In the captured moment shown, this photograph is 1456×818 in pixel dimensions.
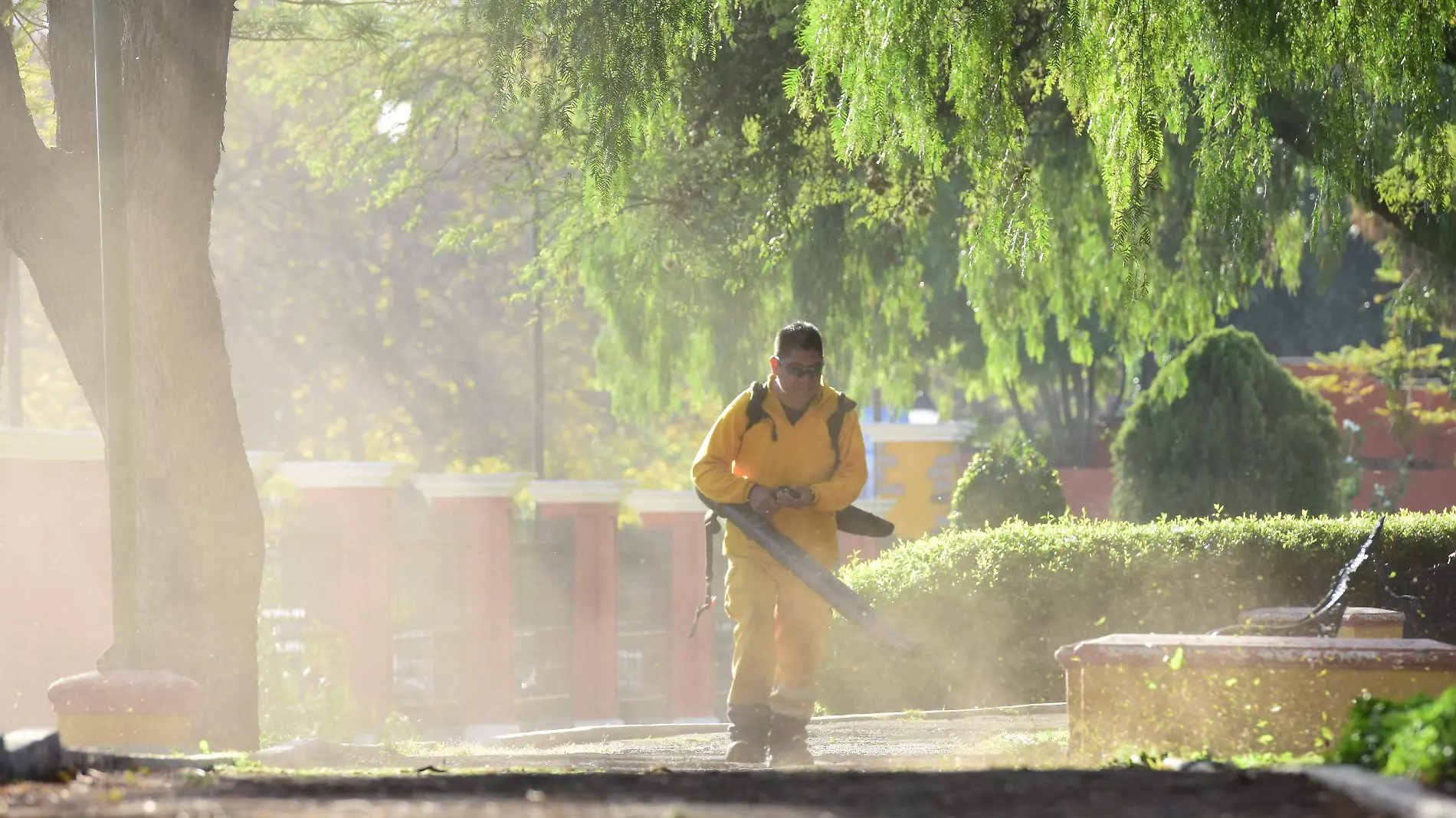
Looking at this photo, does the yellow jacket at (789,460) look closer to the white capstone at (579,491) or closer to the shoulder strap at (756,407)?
the shoulder strap at (756,407)

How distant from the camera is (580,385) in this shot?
3828 cm

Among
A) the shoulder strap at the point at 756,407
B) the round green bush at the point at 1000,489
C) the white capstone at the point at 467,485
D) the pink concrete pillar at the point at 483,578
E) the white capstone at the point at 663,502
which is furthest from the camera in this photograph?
the white capstone at the point at 663,502

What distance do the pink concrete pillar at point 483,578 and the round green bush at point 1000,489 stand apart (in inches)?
347

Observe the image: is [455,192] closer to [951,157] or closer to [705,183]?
[705,183]

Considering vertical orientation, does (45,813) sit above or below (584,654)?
above

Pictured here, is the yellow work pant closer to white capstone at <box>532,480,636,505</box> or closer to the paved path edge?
the paved path edge

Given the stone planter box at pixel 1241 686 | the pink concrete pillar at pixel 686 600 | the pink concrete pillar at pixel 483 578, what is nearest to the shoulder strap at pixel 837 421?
the stone planter box at pixel 1241 686

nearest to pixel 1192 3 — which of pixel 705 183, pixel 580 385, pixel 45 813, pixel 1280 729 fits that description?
pixel 1280 729

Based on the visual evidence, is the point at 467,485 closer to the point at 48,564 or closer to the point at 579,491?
the point at 579,491

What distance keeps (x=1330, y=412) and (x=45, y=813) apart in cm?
2053

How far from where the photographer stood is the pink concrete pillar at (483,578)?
24.1 m

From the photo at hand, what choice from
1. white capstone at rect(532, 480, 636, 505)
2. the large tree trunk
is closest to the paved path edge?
the large tree trunk

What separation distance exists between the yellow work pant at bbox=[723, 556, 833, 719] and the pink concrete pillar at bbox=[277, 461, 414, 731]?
47.9ft

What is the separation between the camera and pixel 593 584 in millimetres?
26297
